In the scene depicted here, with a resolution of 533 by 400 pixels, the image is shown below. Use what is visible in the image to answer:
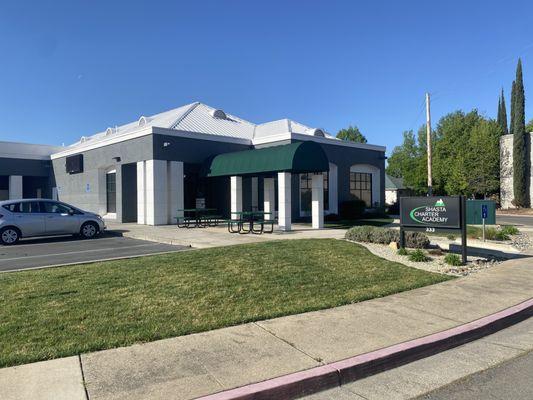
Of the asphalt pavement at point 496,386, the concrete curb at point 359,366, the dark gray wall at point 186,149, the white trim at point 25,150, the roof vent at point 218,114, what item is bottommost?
the asphalt pavement at point 496,386

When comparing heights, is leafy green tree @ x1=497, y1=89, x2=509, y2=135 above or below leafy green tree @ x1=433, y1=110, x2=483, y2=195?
above

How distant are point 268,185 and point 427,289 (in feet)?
51.6

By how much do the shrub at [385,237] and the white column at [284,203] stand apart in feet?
15.3

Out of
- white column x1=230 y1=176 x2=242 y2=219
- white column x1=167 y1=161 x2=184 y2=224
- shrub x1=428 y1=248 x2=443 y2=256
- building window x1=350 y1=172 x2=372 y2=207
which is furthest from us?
building window x1=350 y1=172 x2=372 y2=207

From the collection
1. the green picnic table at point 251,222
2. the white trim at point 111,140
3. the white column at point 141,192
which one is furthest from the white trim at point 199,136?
the green picnic table at point 251,222

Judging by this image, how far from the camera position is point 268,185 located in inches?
921

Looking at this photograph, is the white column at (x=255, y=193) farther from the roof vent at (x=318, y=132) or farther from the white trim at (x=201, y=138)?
the roof vent at (x=318, y=132)

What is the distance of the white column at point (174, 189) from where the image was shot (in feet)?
74.4

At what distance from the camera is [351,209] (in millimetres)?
28281

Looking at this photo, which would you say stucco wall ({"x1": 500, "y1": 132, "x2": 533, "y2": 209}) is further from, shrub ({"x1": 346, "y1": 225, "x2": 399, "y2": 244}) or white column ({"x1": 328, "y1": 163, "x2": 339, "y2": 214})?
shrub ({"x1": 346, "y1": 225, "x2": 399, "y2": 244})

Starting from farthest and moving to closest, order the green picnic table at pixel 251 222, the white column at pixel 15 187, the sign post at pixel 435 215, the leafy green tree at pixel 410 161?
the leafy green tree at pixel 410 161 < the white column at pixel 15 187 < the green picnic table at pixel 251 222 < the sign post at pixel 435 215

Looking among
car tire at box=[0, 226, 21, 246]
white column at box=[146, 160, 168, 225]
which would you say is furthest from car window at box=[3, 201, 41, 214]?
white column at box=[146, 160, 168, 225]

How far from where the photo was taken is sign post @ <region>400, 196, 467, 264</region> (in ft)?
35.2

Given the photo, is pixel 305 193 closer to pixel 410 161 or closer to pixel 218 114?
pixel 218 114
